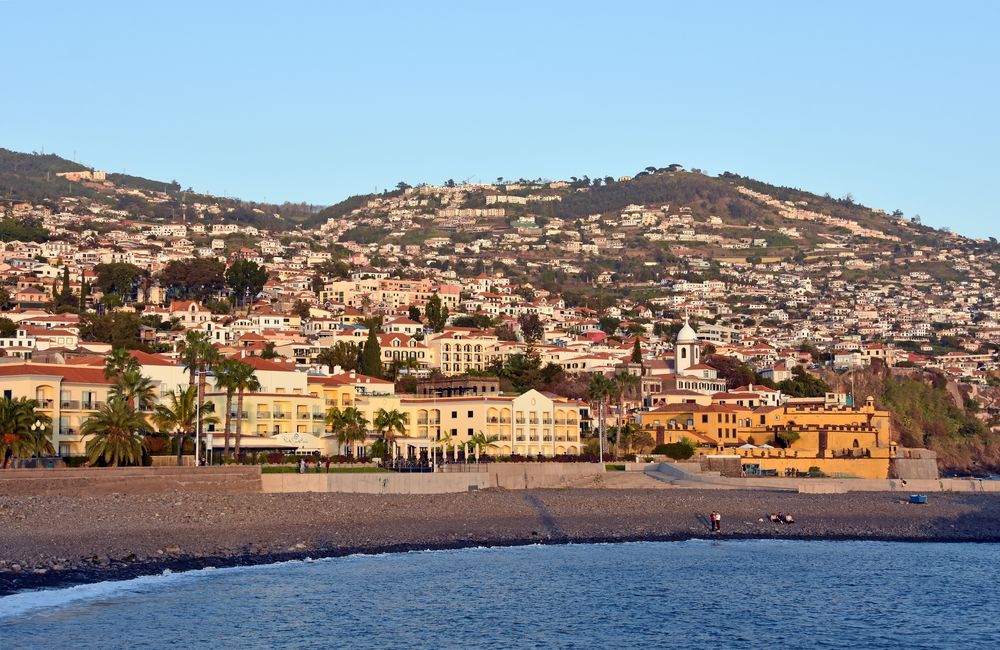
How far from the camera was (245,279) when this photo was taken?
136625mm

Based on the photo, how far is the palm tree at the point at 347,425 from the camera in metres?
64.9

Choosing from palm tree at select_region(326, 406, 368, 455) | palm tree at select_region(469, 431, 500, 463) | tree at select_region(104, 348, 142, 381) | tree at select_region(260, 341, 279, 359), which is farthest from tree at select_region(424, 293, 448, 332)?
tree at select_region(104, 348, 142, 381)

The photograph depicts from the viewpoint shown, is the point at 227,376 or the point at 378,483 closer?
the point at 378,483

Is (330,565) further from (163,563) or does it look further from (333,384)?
(333,384)

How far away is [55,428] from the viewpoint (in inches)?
2229

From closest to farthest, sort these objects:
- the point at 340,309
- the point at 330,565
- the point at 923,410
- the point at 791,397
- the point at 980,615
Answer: the point at 980,615 → the point at 330,565 → the point at 791,397 → the point at 923,410 → the point at 340,309

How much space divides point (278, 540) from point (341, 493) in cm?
1077

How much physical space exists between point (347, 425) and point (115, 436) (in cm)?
1527

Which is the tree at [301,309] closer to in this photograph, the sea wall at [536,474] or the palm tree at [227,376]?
the sea wall at [536,474]

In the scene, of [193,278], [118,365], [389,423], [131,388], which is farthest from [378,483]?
[193,278]

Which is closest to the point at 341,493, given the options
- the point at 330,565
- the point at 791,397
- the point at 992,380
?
the point at 330,565

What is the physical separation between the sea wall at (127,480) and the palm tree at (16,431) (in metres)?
4.18

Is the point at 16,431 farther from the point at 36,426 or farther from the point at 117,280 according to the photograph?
the point at 117,280

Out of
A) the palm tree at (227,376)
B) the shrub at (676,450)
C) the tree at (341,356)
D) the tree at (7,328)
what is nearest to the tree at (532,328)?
the tree at (341,356)
